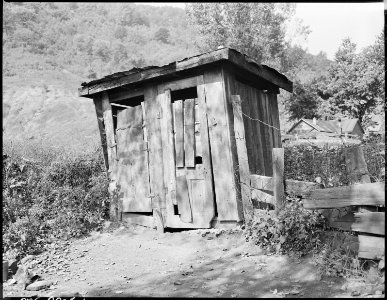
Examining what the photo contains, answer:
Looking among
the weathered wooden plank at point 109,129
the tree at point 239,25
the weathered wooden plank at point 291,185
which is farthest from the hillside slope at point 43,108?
the weathered wooden plank at point 291,185

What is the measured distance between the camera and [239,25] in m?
29.9

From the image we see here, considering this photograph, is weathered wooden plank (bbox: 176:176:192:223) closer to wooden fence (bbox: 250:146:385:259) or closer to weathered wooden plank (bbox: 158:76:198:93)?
wooden fence (bbox: 250:146:385:259)

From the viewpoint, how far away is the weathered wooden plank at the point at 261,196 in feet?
20.6

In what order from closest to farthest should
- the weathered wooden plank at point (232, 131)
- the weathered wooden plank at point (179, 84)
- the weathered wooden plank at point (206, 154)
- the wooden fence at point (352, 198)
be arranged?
the wooden fence at point (352, 198), the weathered wooden plank at point (232, 131), the weathered wooden plank at point (206, 154), the weathered wooden plank at point (179, 84)

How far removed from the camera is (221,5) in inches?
1192

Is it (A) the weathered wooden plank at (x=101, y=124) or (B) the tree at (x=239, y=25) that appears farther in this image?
(B) the tree at (x=239, y=25)

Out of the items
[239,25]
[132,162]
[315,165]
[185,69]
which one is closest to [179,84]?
[185,69]

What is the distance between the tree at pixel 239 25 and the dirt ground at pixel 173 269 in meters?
24.4

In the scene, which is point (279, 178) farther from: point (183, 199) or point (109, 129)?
point (109, 129)

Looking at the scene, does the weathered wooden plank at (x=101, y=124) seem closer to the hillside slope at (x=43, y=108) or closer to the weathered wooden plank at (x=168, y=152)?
the weathered wooden plank at (x=168, y=152)

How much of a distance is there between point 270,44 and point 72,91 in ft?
74.4

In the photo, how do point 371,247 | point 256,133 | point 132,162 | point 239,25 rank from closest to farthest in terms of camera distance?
1. point 371,247
2. point 256,133
3. point 132,162
4. point 239,25

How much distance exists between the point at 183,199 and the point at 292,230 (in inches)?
107

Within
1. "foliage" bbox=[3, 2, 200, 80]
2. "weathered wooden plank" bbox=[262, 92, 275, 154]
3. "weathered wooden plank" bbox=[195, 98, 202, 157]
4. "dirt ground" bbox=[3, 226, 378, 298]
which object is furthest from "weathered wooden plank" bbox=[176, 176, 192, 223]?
"foliage" bbox=[3, 2, 200, 80]
